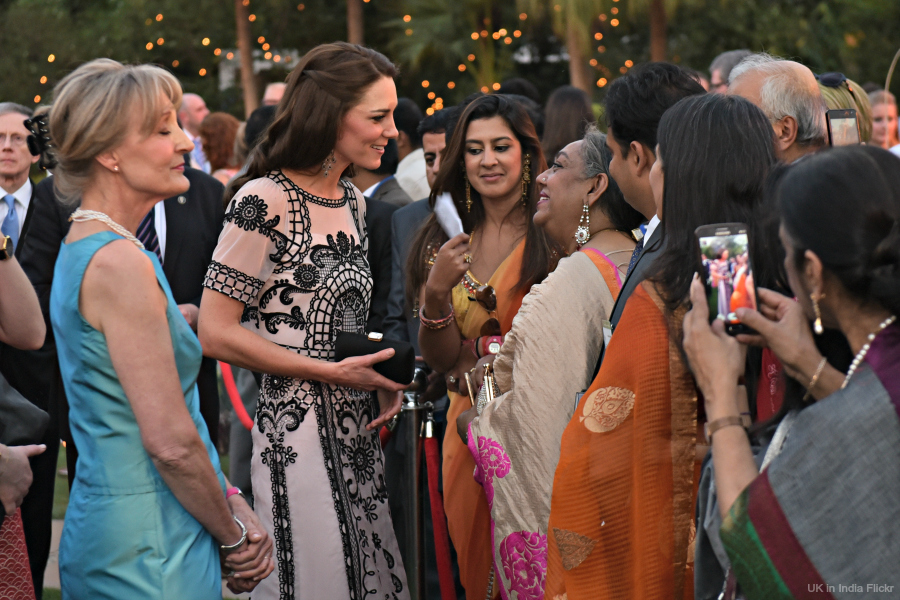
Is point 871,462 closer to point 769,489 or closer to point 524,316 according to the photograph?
point 769,489

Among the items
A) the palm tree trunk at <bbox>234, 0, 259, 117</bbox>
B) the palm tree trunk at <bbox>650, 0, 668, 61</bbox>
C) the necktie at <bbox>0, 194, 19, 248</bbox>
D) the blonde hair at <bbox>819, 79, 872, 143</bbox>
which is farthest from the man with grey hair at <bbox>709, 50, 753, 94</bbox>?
the palm tree trunk at <bbox>234, 0, 259, 117</bbox>

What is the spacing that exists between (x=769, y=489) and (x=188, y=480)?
1.19 meters

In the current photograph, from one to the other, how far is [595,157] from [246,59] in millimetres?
16306

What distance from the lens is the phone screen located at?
177 centimetres

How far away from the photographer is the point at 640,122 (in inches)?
101

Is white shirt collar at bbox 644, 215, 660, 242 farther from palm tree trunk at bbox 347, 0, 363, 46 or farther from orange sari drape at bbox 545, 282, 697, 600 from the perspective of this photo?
palm tree trunk at bbox 347, 0, 363, 46

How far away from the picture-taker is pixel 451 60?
20078mm

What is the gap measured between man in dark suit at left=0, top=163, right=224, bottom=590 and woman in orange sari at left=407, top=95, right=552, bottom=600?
1017 millimetres

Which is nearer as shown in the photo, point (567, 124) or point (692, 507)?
point (692, 507)

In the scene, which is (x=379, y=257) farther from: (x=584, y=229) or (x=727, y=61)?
(x=727, y=61)

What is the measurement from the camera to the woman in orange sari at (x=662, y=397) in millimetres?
2100

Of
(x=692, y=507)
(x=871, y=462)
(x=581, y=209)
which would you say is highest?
(x=581, y=209)

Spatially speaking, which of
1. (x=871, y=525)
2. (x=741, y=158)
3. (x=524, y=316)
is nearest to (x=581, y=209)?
(x=524, y=316)

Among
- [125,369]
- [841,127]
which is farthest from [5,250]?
[841,127]
